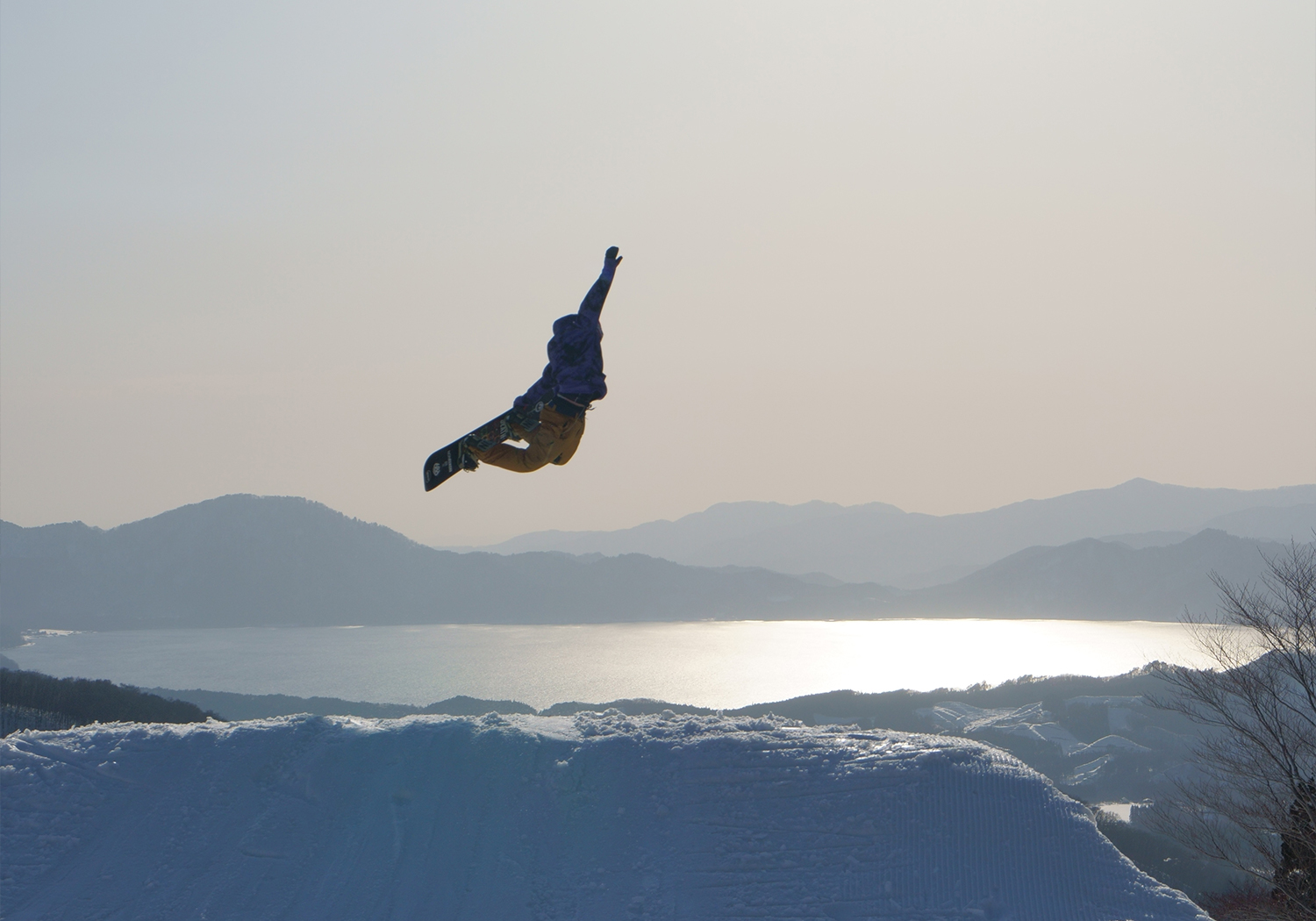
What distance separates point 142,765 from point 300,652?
14095 cm

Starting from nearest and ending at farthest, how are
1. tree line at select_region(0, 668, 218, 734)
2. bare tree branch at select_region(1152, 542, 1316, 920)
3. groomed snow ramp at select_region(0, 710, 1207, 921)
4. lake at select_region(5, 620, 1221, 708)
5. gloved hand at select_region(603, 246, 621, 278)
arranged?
gloved hand at select_region(603, 246, 621, 278), groomed snow ramp at select_region(0, 710, 1207, 921), bare tree branch at select_region(1152, 542, 1316, 920), tree line at select_region(0, 668, 218, 734), lake at select_region(5, 620, 1221, 708)

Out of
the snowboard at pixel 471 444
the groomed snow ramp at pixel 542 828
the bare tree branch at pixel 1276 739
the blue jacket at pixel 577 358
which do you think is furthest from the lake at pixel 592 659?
the blue jacket at pixel 577 358

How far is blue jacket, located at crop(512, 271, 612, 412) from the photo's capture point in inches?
250

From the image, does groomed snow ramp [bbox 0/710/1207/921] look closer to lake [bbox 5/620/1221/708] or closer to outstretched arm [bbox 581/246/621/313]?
outstretched arm [bbox 581/246/621/313]

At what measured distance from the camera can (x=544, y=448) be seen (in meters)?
6.69

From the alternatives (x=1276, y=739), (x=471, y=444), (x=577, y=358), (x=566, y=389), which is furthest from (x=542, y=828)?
(x=1276, y=739)

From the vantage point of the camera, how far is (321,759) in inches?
696

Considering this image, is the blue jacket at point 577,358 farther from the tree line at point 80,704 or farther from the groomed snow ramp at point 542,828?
the tree line at point 80,704

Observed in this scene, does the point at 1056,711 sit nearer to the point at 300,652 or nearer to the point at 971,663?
the point at 971,663

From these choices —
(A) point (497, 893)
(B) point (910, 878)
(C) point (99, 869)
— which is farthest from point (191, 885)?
(B) point (910, 878)

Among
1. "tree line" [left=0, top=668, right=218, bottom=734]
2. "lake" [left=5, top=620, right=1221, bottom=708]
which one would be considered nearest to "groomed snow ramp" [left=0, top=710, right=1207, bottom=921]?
"tree line" [left=0, top=668, right=218, bottom=734]

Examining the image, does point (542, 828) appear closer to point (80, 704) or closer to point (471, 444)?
point (471, 444)

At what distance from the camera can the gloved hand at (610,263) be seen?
608cm

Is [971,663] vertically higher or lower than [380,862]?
lower
